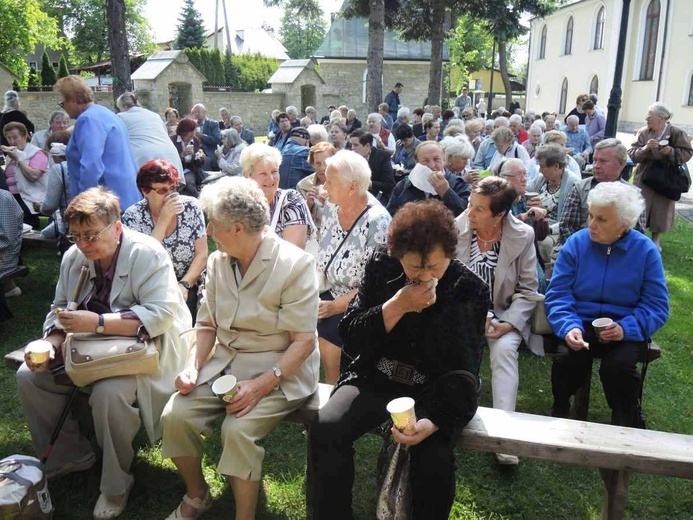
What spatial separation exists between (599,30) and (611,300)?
36.6 m

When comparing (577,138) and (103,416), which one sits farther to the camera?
(577,138)

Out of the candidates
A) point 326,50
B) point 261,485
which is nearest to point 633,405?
point 261,485

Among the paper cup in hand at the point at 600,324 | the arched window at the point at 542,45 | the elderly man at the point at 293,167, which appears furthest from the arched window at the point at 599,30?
the paper cup in hand at the point at 600,324

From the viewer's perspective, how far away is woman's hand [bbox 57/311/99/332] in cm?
264

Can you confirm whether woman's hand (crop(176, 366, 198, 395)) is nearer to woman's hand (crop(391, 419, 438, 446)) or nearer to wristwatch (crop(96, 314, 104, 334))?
wristwatch (crop(96, 314, 104, 334))

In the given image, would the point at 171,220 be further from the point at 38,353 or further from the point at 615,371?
the point at 615,371

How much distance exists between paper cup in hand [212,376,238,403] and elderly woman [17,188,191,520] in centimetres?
54

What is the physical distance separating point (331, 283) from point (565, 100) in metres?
39.3

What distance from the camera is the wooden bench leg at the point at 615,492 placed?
2420mm

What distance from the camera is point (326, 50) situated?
1319 inches

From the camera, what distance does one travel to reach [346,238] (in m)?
3.55

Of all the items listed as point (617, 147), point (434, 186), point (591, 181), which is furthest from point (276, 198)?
point (617, 147)

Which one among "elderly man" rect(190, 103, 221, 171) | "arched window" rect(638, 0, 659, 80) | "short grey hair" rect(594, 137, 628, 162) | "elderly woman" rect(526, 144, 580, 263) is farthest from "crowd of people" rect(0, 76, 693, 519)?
"arched window" rect(638, 0, 659, 80)

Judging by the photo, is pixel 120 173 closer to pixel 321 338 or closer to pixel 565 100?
pixel 321 338
